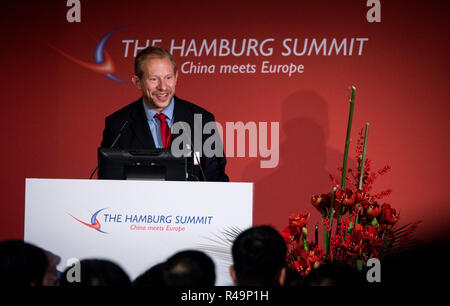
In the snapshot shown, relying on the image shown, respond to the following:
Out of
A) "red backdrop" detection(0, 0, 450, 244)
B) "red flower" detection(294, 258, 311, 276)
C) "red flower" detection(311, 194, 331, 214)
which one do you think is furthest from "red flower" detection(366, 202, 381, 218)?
"red backdrop" detection(0, 0, 450, 244)

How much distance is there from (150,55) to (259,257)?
2689mm

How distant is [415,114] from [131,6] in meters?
2.41

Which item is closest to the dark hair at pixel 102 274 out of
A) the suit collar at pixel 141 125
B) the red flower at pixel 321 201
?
the red flower at pixel 321 201

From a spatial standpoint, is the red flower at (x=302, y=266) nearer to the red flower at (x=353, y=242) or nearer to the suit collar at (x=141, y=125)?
the red flower at (x=353, y=242)

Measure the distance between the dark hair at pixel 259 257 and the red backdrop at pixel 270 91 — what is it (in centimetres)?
228

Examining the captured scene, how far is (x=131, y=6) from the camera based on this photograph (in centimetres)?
384

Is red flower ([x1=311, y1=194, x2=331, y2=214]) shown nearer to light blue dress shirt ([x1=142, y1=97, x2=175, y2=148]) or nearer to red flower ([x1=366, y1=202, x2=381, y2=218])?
red flower ([x1=366, y1=202, x2=381, y2=218])

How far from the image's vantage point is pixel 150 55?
3.76 metres

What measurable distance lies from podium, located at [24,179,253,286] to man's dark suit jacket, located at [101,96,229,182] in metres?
1.55

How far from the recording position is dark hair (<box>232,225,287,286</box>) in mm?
1377

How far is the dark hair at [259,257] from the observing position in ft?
4.52
